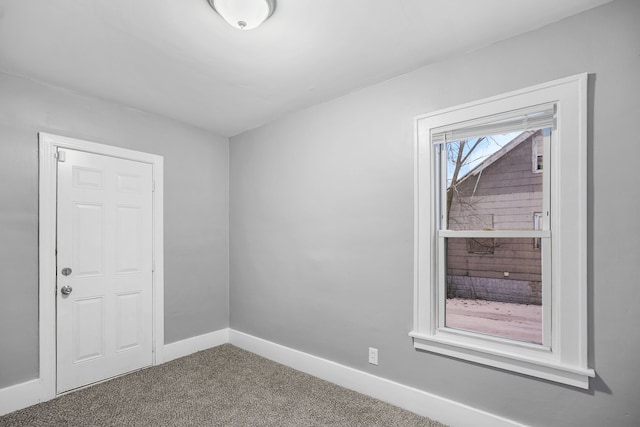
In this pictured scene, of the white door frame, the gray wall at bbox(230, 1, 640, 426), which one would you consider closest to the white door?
the white door frame

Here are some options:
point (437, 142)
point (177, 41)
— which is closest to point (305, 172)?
point (437, 142)

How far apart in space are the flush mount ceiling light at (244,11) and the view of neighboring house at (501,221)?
5.39 feet

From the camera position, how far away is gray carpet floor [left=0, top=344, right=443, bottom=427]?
2180mm

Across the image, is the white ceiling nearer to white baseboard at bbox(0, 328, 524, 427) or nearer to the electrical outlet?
the electrical outlet

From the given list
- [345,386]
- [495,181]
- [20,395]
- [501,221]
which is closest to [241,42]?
[495,181]

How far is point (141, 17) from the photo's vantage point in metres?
1.75

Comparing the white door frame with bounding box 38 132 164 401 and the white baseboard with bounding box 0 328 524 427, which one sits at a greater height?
the white door frame with bounding box 38 132 164 401

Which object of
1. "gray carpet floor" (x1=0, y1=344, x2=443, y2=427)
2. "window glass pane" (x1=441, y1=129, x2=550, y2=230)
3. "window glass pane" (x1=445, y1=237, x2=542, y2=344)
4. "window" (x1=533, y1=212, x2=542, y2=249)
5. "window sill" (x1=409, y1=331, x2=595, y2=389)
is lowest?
"gray carpet floor" (x1=0, y1=344, x2=443, y2=427)

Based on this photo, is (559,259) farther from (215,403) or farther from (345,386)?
(215,403)

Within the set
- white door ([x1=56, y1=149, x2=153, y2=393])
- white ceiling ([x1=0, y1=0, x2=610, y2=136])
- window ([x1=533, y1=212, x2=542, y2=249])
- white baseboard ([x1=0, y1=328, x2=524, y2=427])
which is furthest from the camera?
white door ([x1=56, y1=149, x2=153, y2=393])

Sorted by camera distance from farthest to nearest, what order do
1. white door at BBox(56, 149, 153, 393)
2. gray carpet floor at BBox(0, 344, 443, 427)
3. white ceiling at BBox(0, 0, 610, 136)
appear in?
1. white door at BBox(56, 149, 153, 393)
2. gray carpet floor at BBox(0, 344, 443, 427)
3. white ceiling at BBox(0, 0, 610, 136)

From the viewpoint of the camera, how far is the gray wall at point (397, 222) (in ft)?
5.32

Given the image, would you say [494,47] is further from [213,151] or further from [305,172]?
[213,151]

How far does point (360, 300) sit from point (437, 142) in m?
1.37
